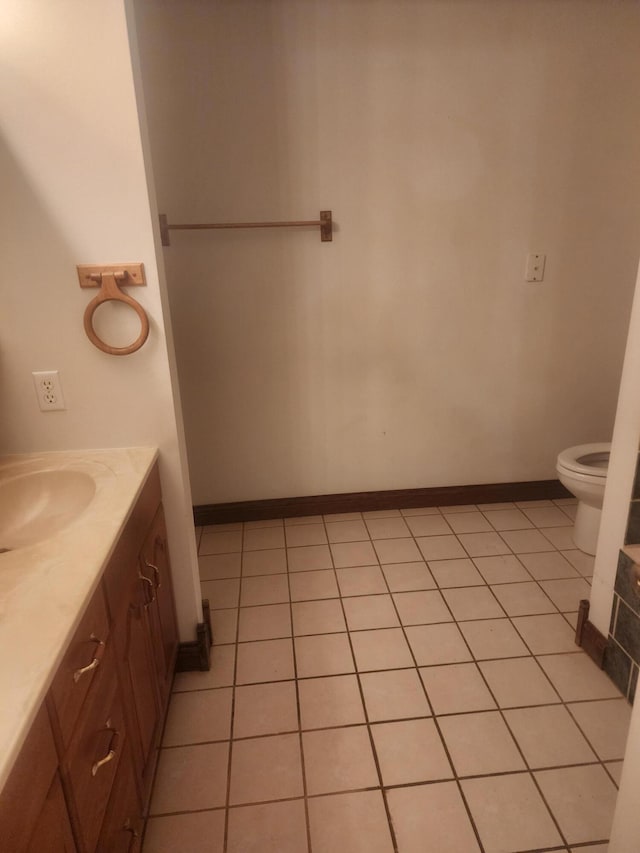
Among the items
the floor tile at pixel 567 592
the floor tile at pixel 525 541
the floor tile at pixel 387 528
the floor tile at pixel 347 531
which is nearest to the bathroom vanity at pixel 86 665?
the floor tile at pixel 347 531

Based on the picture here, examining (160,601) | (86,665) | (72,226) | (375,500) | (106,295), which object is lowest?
(375,500)

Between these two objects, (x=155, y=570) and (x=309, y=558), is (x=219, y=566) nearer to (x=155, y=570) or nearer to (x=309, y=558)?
(x=309, y=558)

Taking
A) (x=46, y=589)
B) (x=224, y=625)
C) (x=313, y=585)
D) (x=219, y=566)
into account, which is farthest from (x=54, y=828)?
(x=219, y=566)

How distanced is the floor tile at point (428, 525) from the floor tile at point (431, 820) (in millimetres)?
1260

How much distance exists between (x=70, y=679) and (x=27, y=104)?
4.00 ft

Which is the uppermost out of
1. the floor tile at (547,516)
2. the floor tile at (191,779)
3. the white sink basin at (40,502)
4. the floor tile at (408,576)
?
the white sink basin at (40,502)

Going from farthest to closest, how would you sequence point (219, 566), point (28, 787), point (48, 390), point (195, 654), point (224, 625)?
point (219, 566) < point (224, 625) < point (195, 654) < point (48, 390) < point (28, 787)

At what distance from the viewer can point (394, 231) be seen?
233 cm

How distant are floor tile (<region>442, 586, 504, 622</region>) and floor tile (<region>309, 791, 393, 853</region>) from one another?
30.8 inches

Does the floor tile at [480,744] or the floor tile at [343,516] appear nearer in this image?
the floor tile at [480,744]

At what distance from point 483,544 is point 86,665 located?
6.35ft

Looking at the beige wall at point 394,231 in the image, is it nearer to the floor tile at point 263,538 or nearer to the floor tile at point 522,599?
the floor tile at point 263,538

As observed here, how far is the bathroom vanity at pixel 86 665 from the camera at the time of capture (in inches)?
26.5

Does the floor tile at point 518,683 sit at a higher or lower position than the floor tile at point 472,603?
lower
